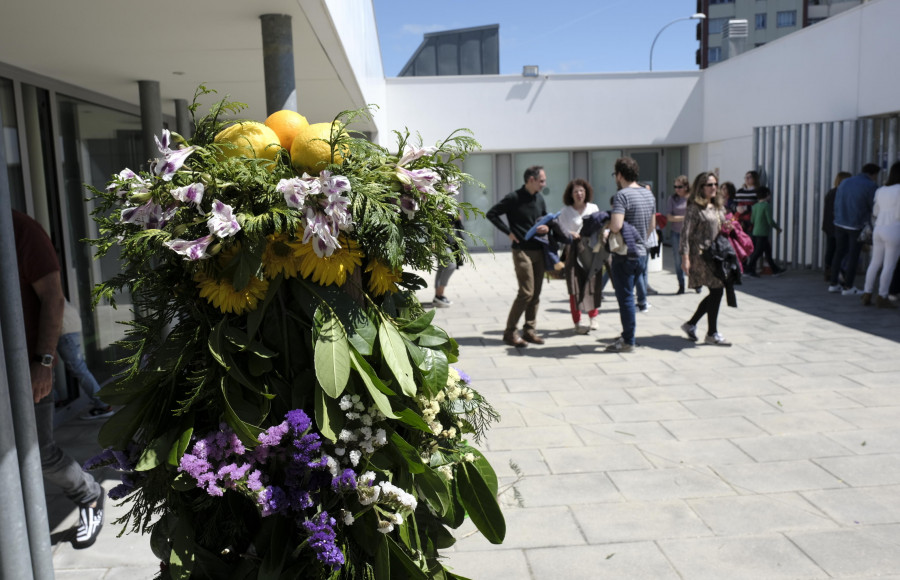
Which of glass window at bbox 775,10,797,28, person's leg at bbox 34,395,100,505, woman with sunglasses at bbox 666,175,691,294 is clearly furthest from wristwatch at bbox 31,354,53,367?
glass window at bbox 775,10,797,28

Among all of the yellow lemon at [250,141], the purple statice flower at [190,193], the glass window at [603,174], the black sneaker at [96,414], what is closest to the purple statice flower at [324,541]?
the purple statice flower at [190,193]

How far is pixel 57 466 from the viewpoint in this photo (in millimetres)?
3713

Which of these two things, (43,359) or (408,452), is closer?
(408,452)

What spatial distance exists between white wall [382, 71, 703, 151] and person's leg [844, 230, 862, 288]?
9.44 m

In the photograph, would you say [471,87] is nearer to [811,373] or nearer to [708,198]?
[708,198]

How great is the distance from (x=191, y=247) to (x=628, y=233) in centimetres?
616

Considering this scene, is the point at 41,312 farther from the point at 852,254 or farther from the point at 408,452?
the point at 852,254

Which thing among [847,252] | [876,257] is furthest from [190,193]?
[847,252]

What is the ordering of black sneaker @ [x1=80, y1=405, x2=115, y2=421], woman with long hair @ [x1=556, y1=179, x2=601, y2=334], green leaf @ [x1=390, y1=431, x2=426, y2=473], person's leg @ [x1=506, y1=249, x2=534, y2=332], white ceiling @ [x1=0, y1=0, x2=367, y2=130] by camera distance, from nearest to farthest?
green leaf @ [x1=390, y1=431, x2=426, y2=473] → white ceiling @ [x1=0, y1=0, x2=367, y2=130] → black sneaker @ [x1=80, y1=405, x2=115, y2=421] → person's leg @ [x1=506, y1=249, x2=534, y2=332] → woman with long hair @ [x1=556, y1=179, x2=601, y2=334]

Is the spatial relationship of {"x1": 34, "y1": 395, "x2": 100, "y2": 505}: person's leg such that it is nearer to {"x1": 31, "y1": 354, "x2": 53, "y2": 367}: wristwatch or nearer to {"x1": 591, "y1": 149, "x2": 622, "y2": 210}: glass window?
{"x1": 31, "y1": 354, "x2": 53, "y2": 367}: wristwatch

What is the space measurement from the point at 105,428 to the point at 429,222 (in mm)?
1081

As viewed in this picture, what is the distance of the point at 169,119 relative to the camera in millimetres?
10031

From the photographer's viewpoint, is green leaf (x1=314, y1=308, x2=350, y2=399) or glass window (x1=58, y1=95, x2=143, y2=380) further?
glass window (x1=58, y1=95, x2=143, y2=380)

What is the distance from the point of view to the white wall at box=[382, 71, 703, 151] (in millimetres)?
19531
